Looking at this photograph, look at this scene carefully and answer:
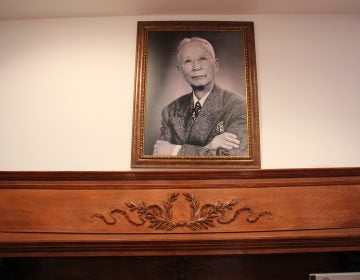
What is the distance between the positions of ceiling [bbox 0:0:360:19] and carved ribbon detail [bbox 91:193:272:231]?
3.84ft

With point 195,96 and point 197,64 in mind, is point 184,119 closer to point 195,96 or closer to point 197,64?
point 195,96

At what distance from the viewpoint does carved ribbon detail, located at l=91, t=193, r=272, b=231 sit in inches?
54.7

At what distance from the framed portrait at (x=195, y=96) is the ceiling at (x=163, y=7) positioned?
0.08 meters

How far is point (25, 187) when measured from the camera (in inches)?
58.3

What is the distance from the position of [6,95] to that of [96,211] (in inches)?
37.4

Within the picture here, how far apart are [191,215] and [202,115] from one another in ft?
1.96

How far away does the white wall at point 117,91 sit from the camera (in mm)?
1669

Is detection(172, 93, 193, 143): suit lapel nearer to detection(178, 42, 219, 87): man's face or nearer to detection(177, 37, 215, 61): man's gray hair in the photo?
detection(178, 42, 219, 87): man's face

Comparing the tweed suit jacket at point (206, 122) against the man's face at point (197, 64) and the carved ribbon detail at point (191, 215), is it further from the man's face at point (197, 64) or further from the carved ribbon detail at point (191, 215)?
the carved ribbon detail at point (191, 215)

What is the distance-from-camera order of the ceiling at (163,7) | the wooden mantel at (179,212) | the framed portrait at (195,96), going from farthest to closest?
the ceiling at (163,7) < the framed portrait at (195,96) < the wooden mantel at (179,212)

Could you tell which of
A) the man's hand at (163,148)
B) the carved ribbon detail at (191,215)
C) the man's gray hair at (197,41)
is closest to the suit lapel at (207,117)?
the man's hand at (163,148)

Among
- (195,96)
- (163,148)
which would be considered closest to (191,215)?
(163,148)

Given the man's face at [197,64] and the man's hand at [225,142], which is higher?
the man's face at [197,64]

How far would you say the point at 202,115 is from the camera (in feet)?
5.67
